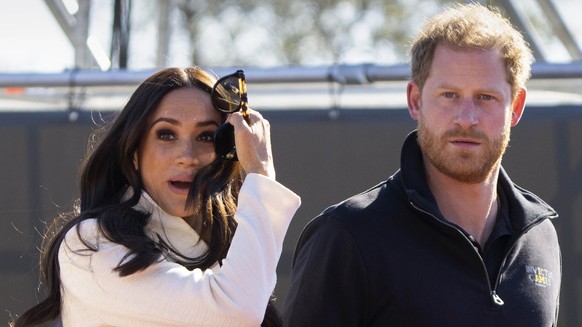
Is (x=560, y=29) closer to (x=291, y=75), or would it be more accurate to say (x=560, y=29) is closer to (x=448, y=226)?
(x=291, y=75)

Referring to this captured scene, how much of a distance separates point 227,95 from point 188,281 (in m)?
0.54

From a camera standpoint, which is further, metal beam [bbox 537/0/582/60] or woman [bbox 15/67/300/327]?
metal beam [bbox 537/0/582/60]

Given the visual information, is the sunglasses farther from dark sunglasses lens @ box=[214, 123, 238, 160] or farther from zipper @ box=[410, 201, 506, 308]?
zipper @ box=[410, 201, 506, 308]

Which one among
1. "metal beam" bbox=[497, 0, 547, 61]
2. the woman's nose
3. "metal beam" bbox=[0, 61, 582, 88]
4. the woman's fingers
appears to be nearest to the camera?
the woman's fingers

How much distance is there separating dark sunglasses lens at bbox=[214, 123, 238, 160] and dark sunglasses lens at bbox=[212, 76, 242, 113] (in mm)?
50

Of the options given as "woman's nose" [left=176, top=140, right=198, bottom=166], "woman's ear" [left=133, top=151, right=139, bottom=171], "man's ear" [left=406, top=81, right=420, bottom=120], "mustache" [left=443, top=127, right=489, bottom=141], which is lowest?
"woman's ear" [left=133, top=151, right=139, bottom=171]

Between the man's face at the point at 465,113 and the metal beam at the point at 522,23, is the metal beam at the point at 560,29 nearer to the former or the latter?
the metal beam at the point at 522,23

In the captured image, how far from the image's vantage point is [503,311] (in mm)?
3053

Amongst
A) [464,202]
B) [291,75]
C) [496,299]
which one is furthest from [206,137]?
[291,75]

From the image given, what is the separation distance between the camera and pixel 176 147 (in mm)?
3039

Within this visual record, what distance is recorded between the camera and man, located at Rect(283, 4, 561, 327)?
2.96 m

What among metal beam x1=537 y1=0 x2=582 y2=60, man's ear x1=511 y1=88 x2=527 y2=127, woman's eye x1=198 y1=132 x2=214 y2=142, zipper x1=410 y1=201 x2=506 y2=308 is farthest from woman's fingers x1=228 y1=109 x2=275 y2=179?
metal beam x1=537 y1=0 x2=582 y2=60

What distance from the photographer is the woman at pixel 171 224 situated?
9.00 ft

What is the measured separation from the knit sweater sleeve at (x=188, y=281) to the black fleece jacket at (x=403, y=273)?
193 millimetres
